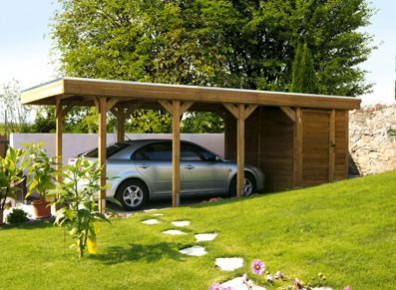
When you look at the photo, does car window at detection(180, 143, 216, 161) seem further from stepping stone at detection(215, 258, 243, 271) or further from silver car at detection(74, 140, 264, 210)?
stepping stone at detection(215, 258, 243, 271)

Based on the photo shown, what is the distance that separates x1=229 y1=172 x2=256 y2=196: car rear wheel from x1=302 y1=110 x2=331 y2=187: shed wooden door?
4.67 ft

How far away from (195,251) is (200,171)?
5011 mm

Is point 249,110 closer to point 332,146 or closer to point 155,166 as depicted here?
point 155,166

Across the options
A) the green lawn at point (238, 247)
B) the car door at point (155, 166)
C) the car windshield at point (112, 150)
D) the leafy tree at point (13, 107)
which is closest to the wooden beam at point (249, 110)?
the car door at point (155, 166)

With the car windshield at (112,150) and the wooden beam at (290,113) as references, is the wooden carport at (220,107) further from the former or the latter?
the car windshield at (112,150)

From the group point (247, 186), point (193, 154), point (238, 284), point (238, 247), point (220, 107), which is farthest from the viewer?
Answer: point (220, 107)

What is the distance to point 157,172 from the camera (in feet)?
34.5

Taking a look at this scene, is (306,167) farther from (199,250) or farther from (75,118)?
A: (75,118)

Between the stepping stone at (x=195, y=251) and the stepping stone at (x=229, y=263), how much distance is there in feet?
1.23

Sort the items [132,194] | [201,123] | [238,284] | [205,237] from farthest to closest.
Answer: [201,123]
[132,194]
[205,237]
[238,284]

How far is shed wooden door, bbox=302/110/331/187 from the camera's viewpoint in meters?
12.6

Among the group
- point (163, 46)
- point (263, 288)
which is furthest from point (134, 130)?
point (263, 288)

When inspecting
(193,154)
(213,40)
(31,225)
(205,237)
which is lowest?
(31,225)

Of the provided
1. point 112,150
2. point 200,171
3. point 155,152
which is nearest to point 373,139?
point 200,171
